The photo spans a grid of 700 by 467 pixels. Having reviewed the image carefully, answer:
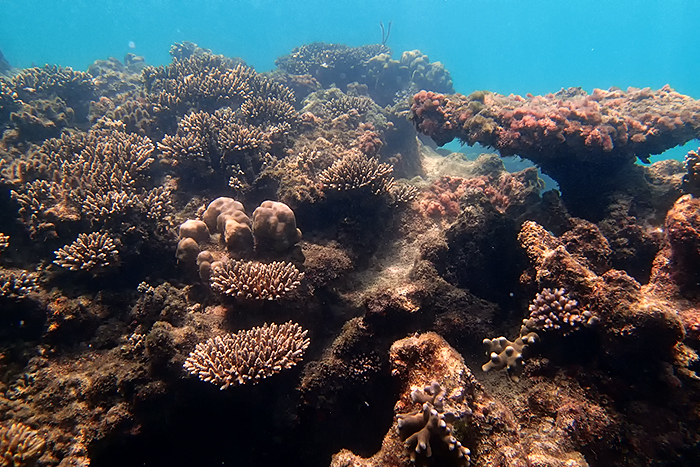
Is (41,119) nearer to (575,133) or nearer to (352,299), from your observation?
(352,299)

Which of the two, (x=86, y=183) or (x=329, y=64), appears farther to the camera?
(x=329, y=64)

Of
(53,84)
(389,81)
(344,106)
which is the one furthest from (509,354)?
(53,84)

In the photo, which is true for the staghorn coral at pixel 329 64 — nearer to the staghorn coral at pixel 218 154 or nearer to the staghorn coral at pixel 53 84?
the staghorn coral at pixel 53 84

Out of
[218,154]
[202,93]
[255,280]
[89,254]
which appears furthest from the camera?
[202,93]

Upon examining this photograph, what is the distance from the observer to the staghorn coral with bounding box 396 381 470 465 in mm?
2787

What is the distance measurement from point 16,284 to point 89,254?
95cm

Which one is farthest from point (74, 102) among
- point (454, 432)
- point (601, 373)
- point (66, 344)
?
point (601, 373)

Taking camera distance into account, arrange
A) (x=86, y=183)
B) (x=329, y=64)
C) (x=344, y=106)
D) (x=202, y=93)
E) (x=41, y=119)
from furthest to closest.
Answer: (x=329, y=64), (x=344, y=106), (x=202, y=93), (x=41, y=119), (x=86, y=183)

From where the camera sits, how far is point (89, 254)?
5.10m

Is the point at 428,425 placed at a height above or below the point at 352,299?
below

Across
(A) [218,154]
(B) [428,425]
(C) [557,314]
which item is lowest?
(B) [428,425]

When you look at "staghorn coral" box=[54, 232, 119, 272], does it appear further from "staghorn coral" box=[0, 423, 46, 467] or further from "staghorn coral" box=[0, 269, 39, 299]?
"staghorn coral" box=[0, 423, 46, 467]

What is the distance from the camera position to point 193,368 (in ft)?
13.0

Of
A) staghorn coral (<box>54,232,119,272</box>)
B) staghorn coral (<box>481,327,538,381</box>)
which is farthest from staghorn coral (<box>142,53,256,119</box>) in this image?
staghorn coral (<box>481,327,538,381</box>)
